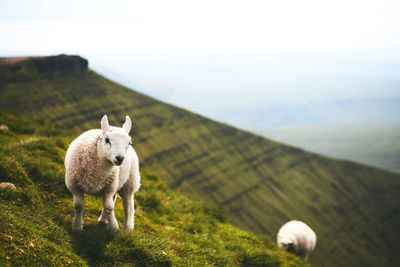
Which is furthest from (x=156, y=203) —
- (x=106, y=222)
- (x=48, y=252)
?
(x=48, y=252)

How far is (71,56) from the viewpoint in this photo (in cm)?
6719

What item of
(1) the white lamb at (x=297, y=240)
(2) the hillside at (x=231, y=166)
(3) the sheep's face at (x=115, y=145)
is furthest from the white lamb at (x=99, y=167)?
(2) the hillside at (x=231, y=166)

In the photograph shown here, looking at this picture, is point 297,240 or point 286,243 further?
point 297,240

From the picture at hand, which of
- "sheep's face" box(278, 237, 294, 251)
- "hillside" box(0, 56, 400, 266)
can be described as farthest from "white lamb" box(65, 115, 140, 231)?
"hillside" box(0, 56, 400, 266)

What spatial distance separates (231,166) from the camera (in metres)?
71.0

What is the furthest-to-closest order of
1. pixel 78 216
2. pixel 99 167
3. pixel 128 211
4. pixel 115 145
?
1. pixel 128 211
2. pixel 99 167
3. pixel 78 216
4. pixel 115 145

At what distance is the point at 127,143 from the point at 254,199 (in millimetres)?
60673

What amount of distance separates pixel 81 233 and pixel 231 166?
6661 centimetres

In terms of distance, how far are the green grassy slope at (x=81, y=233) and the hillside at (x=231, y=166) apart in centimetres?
4163

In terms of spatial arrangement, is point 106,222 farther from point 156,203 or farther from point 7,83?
point 7,83

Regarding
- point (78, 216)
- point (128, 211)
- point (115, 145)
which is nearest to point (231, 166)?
point (128, 211)

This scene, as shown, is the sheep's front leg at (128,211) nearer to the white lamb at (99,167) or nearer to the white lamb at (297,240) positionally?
the white lamb at (99,167)

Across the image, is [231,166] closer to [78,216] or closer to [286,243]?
[286,243]

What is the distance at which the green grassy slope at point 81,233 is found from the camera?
14.5ft
